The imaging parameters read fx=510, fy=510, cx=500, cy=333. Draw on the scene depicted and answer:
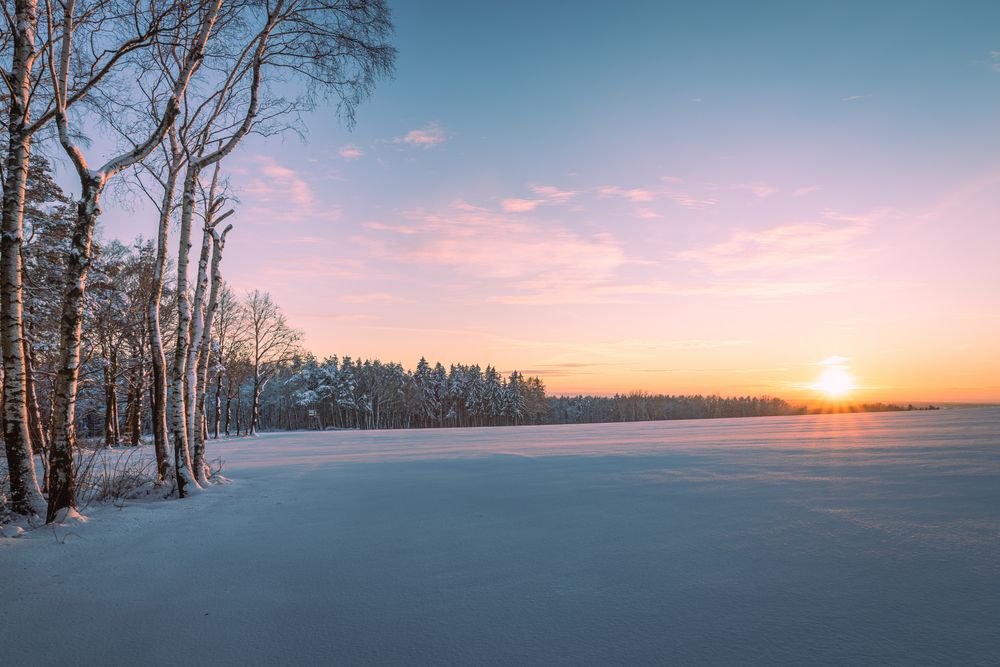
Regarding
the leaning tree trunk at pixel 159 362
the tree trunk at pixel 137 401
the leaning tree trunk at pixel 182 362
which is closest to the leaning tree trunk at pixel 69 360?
the leaning tree trunk at pixel 182 362

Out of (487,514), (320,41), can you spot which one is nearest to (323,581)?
(487,514)

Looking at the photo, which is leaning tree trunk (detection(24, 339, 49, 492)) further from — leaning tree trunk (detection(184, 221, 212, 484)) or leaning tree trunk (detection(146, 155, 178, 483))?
leaning tree trunk (detection(184, 221, 212, 484))

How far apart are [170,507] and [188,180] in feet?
18.6

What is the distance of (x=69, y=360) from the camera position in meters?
6.32

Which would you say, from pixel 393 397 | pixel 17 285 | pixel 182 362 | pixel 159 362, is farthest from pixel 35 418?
pixel 393 397

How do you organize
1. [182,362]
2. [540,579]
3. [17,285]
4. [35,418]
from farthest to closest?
[35,418] < [182,362] < [17,285] < [540,579]

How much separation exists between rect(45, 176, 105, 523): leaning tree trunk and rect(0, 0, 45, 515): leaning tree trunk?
283mm

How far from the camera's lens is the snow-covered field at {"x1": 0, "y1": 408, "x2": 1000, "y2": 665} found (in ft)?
9.58

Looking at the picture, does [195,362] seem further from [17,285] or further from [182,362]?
[17,285]

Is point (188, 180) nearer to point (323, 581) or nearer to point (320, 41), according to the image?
point (320, 41)

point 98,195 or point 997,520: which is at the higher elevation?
point 98,195

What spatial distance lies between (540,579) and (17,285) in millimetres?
6772

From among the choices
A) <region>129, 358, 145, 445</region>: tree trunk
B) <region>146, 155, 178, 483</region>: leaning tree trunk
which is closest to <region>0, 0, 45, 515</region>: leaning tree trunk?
<region>146, 155, 178, 483</region>: leaning tree trunk

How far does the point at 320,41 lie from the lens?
9.36 meters
